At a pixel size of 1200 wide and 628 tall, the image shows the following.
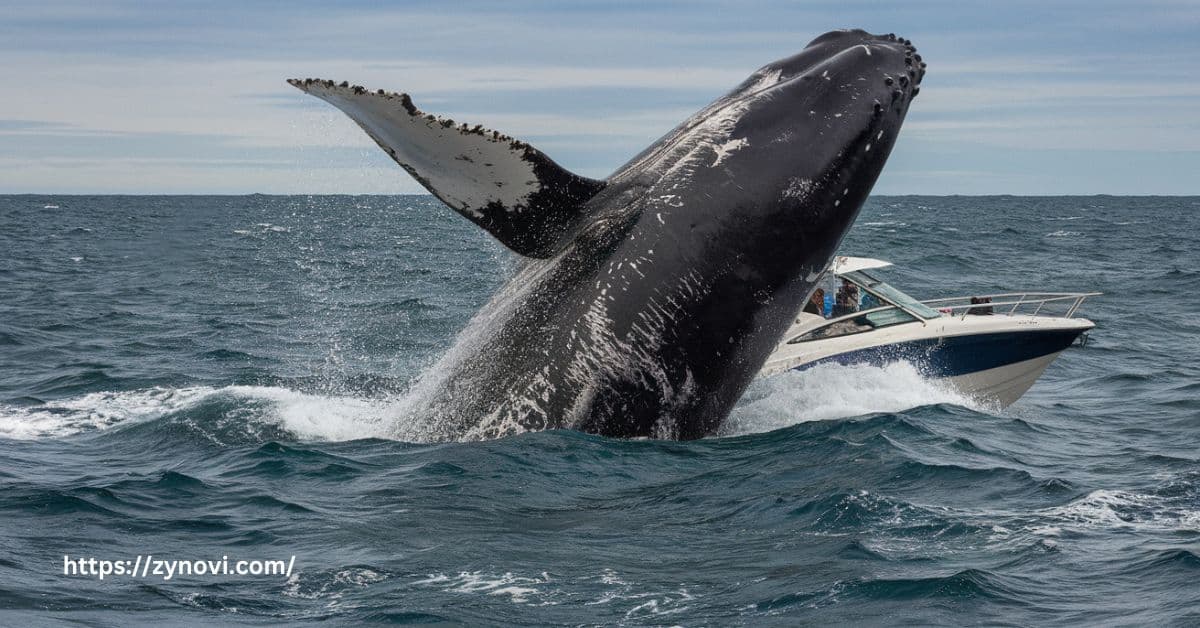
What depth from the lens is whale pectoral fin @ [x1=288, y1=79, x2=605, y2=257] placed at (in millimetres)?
8172

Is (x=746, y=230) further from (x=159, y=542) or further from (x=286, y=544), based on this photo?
(x=159, y=542)

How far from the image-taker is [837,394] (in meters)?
16.0

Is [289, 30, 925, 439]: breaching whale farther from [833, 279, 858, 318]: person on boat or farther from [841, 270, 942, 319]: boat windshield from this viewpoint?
[833, 279, 858, 318]: person on boat

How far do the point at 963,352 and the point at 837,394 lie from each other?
232cm

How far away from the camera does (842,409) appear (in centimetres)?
1523

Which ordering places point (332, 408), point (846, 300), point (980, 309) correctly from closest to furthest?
point (332, 408) < point (846, 300) < point (980, 309)

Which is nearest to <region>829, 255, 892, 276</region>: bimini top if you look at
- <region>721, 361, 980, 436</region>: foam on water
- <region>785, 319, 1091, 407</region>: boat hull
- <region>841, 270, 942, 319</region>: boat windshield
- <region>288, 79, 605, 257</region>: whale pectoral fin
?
<region>841, 270, 942, 319</region>: boat windshield

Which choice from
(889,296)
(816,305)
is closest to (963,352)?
(889,296)

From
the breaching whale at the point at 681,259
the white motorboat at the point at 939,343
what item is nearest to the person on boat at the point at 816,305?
the white motorboat at the point at 939,343

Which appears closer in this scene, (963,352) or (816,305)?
(963,352)

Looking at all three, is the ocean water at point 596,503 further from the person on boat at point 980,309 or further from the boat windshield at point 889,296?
the person on boat at point 980,309

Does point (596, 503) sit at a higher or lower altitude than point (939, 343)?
lower

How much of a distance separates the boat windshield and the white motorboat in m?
0.02

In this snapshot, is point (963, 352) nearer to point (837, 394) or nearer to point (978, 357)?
point (978, 357)
